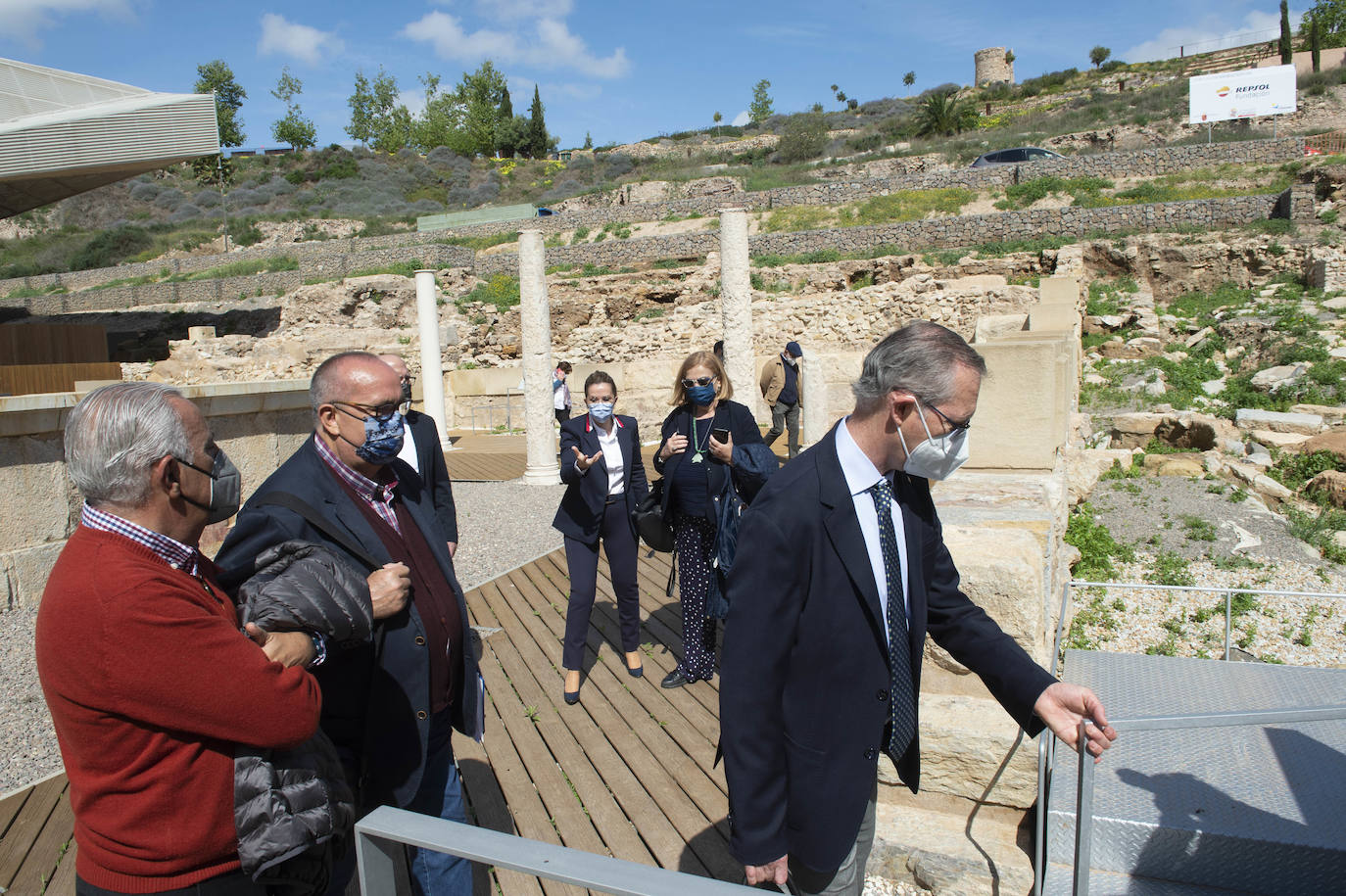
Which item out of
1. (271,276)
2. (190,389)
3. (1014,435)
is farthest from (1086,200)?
(271,276)

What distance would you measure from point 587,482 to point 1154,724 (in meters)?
3.16

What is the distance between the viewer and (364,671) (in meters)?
2.14

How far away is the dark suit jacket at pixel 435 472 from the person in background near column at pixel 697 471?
1159 mm

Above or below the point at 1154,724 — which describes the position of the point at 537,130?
above

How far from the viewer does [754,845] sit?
5.95 feet

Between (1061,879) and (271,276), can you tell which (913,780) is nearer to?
(1061,879)

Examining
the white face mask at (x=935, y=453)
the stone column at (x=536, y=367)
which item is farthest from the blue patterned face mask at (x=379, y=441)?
the stone column at (x=536, y=367)

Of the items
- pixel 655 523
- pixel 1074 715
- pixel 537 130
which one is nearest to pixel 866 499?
pixel 1074 715

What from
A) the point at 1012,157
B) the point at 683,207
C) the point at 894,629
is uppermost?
the point at 1012,157

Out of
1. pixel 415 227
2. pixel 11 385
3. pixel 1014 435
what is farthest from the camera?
pixel 415 227

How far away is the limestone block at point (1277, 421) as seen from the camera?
9523 millimetres

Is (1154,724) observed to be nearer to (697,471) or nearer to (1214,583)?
(697,471)

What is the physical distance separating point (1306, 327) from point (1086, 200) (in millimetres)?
11805

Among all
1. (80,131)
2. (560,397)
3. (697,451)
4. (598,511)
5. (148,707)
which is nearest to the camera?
(148,707)
